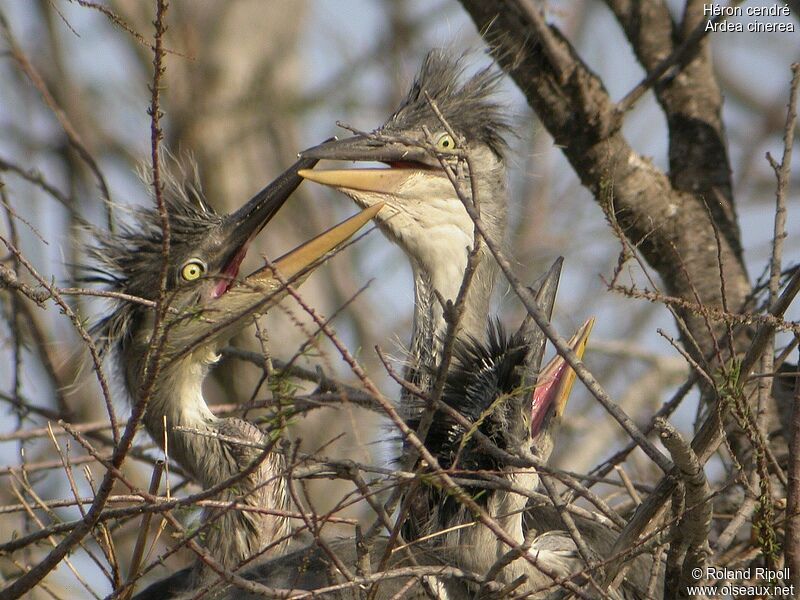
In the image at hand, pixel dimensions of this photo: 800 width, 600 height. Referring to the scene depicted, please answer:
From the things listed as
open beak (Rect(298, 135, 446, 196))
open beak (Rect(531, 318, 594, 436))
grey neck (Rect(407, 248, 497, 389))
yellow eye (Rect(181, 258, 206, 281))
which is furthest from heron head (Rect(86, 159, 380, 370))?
open beak (Rect(531, 318, 594, 436))

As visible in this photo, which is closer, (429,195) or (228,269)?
(429,195)

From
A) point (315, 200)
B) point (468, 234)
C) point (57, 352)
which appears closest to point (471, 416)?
point (468, 234)

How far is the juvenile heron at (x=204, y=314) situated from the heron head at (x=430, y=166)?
131 mm

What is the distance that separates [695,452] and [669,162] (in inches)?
76.7

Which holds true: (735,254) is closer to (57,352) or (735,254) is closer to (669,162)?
(669,162)

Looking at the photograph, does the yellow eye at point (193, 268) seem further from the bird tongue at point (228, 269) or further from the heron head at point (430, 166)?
the heron head at point (430, 166)

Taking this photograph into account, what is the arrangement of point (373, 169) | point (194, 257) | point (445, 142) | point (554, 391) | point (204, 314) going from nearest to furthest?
point (554, 391)
point (204, 314)
point (373, 169)
point (194, 257)
point (445, 142)

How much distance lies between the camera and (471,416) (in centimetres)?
281

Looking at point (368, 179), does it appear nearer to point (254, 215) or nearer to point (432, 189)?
point (432, 189)

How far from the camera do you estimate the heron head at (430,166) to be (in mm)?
3602

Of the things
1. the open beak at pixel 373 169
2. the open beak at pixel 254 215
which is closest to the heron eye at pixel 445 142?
the open beak at pixel 373 169

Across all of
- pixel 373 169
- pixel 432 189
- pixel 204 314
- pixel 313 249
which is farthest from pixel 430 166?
pixel 204 314

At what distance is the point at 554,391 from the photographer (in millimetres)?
3217

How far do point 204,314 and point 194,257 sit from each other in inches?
11.8
